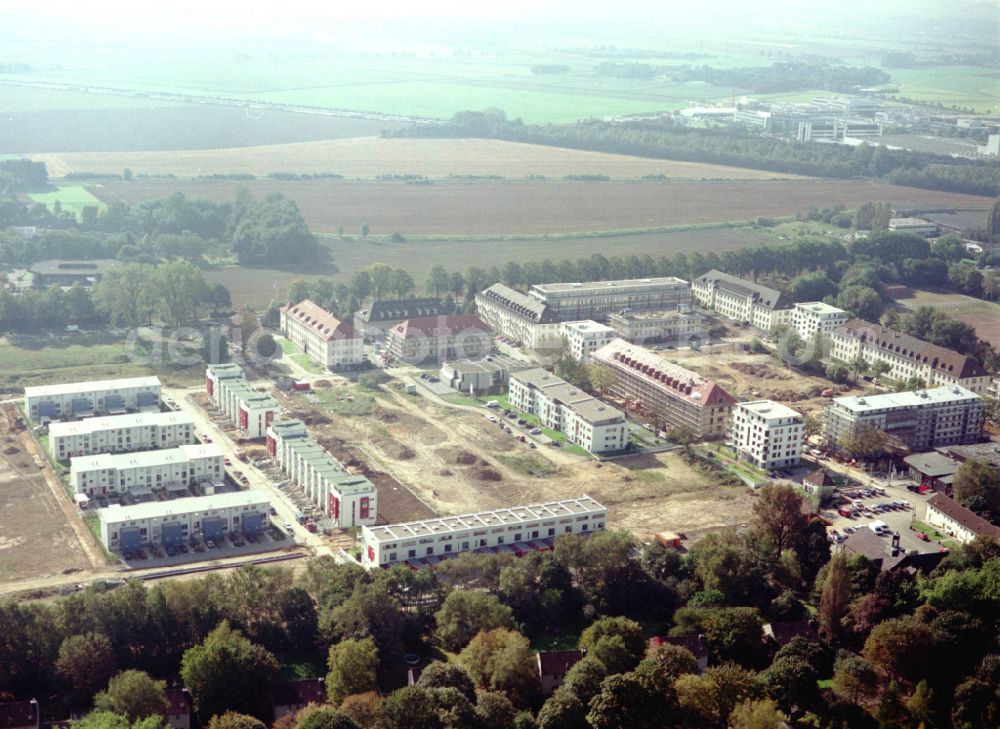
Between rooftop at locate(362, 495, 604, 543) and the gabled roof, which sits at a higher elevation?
rooftop at locate(362, 495, 604, 543)

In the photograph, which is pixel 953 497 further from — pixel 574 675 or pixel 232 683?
pixel 232 683

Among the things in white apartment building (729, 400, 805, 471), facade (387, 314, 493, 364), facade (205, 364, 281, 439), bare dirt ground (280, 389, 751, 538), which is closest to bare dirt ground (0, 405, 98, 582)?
facade (205, 364, 281, 439)

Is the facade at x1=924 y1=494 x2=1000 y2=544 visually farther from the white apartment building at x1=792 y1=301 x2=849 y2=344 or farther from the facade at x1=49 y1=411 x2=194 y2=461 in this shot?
the facade at x1=49 y1=411 x2=194 y2=461

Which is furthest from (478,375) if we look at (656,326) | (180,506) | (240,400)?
(180,506)

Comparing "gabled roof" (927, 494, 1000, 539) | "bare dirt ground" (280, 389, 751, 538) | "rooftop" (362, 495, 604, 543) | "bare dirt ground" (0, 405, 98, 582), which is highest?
"rooftop" (362, 495, 604, 543)

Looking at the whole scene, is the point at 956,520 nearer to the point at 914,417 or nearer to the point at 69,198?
the point at 914,417
